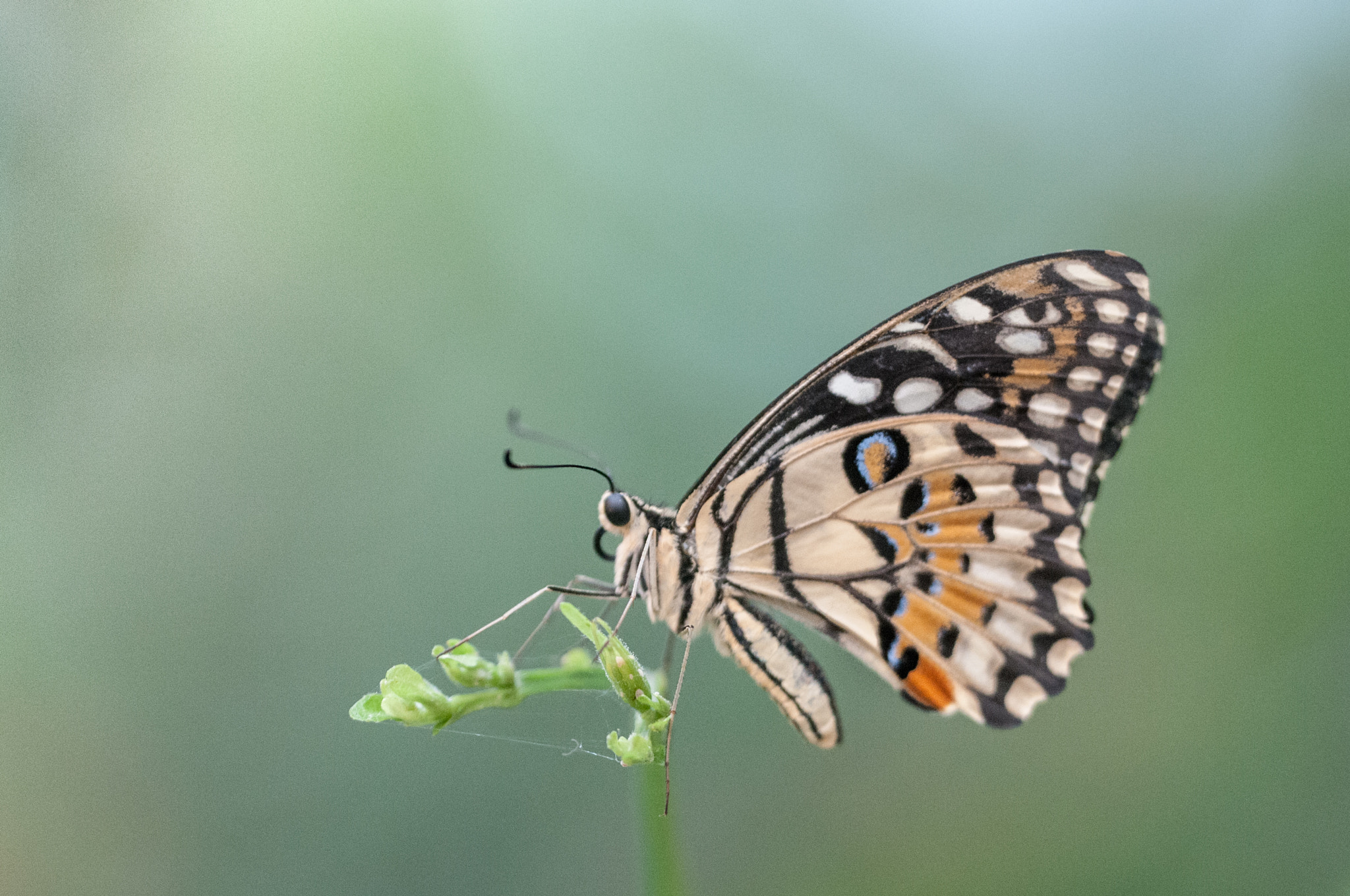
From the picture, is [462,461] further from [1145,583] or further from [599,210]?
[1145,583]

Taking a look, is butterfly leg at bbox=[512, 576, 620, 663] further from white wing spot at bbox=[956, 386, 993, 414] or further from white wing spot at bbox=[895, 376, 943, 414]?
white wing spot at bbox=[956, 386, 993, 414]

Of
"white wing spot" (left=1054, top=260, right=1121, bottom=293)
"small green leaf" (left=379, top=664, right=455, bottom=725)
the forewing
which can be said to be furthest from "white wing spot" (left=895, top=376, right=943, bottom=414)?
"small green leaf" (left=379, top=664, right=455, bottom=725)

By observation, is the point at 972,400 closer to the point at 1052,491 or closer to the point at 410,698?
the point at 1052,491

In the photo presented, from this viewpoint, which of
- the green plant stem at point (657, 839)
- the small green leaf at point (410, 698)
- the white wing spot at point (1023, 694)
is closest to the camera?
the green plant stem at point (657, 839)

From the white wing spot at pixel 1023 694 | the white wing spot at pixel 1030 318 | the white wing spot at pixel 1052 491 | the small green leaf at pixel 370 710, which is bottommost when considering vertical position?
the white wing spot at pixel 1023 694

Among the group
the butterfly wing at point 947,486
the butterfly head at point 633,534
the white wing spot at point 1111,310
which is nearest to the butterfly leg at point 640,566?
the butterfly head at point 633,534

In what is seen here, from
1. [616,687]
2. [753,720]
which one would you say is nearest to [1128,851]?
[753,720]

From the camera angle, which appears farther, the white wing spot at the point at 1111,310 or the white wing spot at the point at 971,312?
the white wing spot at the point at 971,312

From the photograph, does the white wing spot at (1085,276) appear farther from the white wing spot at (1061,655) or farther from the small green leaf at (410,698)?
the small green leaf at (410,698)
